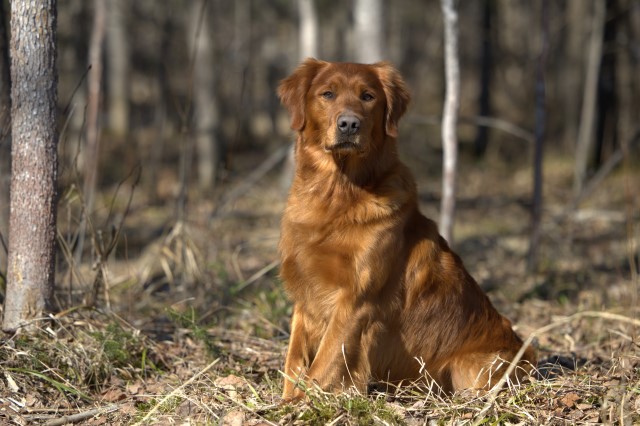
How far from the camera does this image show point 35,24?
4.16 metres

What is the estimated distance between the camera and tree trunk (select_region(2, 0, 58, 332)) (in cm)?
419

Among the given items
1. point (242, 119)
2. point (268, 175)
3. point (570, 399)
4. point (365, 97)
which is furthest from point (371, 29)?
point (242, 119)

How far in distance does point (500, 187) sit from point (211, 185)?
5.78 metres

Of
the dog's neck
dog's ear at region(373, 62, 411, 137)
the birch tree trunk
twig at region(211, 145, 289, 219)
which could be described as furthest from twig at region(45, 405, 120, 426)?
the birch tree trunk

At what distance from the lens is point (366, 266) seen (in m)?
3.77

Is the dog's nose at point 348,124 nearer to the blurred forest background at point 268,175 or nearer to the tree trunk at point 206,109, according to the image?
the blurred forest background at point 268,175

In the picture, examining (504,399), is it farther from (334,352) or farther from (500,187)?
(500,187)

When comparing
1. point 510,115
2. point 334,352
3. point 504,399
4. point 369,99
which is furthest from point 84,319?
point 510,115

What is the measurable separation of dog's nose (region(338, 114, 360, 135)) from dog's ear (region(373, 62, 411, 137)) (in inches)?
12.5

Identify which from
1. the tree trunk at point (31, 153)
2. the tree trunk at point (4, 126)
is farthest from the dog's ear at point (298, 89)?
the tree trunk at point (4, 126)

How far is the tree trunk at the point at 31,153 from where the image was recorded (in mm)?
4188

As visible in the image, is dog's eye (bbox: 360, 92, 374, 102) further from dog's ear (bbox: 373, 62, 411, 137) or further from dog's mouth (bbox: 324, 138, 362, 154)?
dog's mouth (bbox: 324, 138, 362, 154)

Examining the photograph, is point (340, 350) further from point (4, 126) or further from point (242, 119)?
point (242, 119)

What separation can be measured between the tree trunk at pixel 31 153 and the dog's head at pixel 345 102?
1374 millimetres
